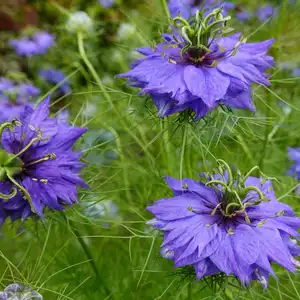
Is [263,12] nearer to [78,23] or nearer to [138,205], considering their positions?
[78,23]

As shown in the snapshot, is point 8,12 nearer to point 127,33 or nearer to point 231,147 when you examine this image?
point 127,33

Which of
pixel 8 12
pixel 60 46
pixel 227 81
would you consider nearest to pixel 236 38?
pixel 227 81

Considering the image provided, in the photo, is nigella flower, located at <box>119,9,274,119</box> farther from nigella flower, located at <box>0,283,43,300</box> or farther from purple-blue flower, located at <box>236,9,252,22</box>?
purple-blue flower, located at <box>236,9,252,22</box>

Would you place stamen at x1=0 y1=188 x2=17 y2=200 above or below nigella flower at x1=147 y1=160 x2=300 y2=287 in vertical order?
above

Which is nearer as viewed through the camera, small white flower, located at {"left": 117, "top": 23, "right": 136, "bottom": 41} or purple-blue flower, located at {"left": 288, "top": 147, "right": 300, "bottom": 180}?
purple-blue flower, located at {"left": 288, "top": 147, "right": 300, "bottom": 180}

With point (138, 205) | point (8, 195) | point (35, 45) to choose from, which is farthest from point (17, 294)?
point (35, 45)

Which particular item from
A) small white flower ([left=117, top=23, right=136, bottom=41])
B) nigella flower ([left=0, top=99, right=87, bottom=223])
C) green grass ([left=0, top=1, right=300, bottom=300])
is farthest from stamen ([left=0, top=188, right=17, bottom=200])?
small white flower ([left=117, top=23, right=136, bottom=41])
